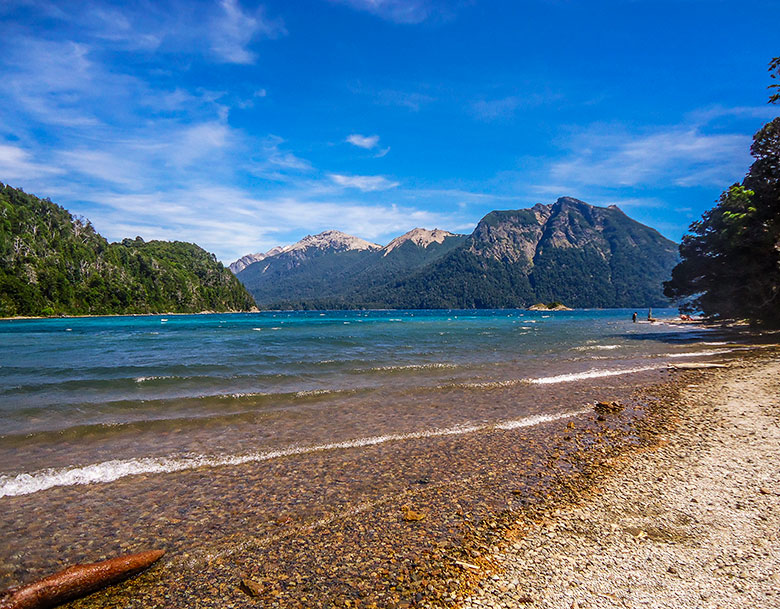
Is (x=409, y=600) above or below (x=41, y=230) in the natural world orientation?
below

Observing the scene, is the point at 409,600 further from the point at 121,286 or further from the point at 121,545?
the point at 121,286

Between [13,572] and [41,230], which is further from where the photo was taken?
[41,230]

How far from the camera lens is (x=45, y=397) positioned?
56.0 ft

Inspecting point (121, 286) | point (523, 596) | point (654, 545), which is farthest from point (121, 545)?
point (121, 286)

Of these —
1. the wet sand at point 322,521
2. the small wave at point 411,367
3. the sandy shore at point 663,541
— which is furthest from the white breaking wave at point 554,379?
the sandy shore at point 663,541

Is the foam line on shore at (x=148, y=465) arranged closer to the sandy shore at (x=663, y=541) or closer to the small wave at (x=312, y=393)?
the sandy shore at (x=663, y=541)

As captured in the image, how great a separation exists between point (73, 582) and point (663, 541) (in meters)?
7.82

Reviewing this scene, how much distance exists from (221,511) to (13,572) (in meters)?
2.75

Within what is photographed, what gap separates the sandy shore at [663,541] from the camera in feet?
15.2

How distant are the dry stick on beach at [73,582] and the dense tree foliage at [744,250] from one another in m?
46.3

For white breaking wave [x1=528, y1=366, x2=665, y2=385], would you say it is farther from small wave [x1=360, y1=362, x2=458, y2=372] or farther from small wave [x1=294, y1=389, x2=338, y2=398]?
small wave [x1=294, y1=389, x2=338, y2=398]

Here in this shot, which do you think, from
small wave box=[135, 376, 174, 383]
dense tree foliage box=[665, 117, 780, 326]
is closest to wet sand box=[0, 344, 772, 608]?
small wave box=[135, 376, 174, 383]

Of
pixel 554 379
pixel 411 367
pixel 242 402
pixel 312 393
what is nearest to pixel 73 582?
pixel 242 402

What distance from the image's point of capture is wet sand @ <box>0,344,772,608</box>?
5059mm
